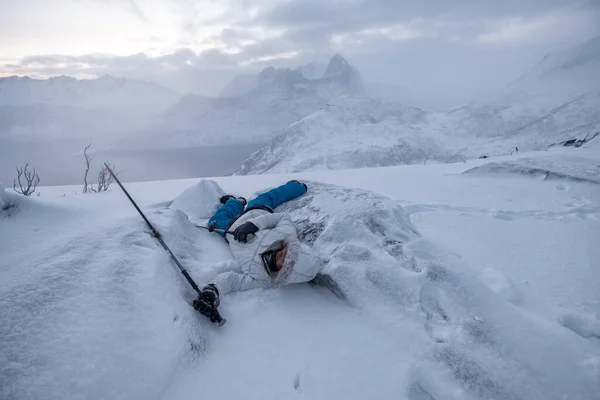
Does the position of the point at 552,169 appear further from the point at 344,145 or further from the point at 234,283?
the point at 344,145

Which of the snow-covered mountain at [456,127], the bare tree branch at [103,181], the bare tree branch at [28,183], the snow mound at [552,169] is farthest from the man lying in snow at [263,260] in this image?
the snow-covered mountain at [456,127]

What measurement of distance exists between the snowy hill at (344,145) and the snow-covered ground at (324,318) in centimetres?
9306

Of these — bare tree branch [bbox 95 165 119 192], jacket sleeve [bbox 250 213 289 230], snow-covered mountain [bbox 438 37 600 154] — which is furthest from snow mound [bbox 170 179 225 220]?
snow-covered mountain [bbox 438 37 600 154]

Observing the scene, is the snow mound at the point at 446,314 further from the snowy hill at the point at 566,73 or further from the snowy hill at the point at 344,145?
the snowy hill at the point at 566,73

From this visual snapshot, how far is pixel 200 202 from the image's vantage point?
5.83 m

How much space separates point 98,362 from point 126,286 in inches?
27.2

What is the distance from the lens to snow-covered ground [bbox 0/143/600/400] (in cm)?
203

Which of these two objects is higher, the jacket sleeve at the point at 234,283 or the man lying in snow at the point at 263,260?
the man lying in snow at the point at 263,260

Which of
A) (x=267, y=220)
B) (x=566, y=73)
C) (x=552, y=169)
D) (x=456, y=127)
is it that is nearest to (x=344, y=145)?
(x=456, y=127)

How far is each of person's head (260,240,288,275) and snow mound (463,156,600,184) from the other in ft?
21.7

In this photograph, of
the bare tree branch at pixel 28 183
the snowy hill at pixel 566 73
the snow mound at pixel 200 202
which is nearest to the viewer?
the snow mound at pixel 200 202

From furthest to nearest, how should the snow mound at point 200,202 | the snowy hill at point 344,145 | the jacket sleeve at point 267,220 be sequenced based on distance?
the snowy hill at point 344,145, the snow mound at point 200,202, the jacket sleeve at point 267,220

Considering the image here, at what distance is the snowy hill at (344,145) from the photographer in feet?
345

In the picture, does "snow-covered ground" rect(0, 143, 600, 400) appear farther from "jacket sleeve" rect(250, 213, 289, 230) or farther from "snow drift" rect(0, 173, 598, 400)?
"jacket sleeve" rect(250, 213, 289, 230)
